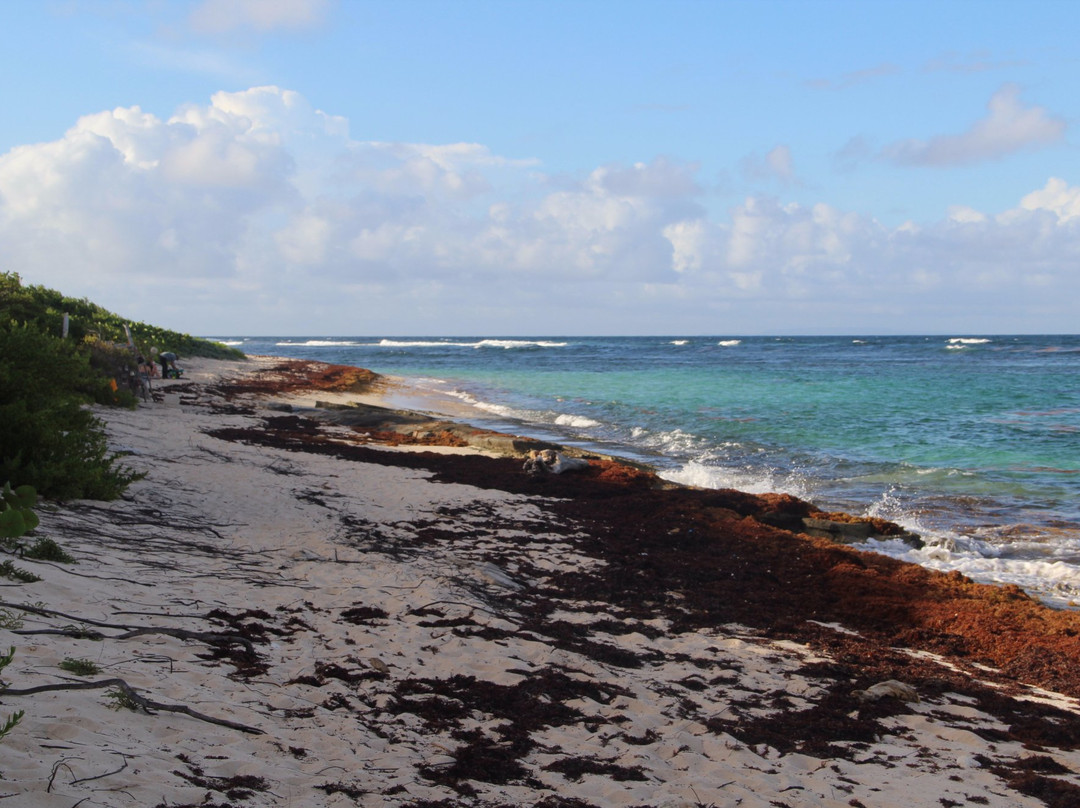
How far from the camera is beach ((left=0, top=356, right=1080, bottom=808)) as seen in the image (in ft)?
11.2

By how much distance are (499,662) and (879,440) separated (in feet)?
53.0

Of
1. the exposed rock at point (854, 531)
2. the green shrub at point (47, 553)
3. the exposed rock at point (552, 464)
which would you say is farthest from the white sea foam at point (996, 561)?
the green shrub at point (47, 553)

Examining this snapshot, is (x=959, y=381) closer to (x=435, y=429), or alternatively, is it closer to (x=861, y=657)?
(x=435, y=429)

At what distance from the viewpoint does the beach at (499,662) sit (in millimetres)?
3408

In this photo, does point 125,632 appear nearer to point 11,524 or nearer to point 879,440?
point 11,524

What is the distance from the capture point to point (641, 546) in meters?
8.55

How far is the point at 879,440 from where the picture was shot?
1850cm

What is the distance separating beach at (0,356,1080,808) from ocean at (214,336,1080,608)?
9.32 feet

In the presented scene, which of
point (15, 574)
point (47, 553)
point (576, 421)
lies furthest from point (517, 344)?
point (15, 574)

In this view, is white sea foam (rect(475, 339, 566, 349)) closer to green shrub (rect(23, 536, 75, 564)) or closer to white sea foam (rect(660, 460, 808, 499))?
white sea foam (rect(660, 460, 808, 499))

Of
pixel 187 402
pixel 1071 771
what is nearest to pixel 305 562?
pixel 1071 771

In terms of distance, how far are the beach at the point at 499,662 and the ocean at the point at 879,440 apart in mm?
2839

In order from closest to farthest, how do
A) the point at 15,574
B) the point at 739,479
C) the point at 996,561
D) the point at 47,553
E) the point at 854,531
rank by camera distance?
1. the point at 15,574
2. the point at 47,553
3. the point at 996,561
4. the point at 854,531
5. the point at 739,479

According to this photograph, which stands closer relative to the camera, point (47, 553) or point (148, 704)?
point (148, 704)
